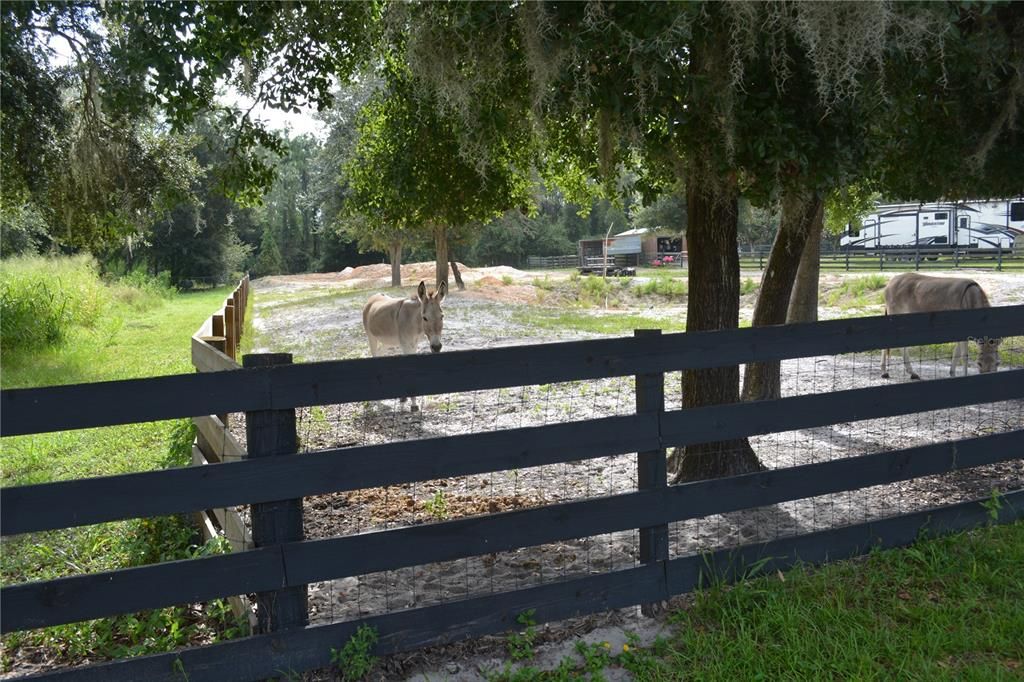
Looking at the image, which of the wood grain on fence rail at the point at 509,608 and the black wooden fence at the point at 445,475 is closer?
the black wooden fence at the point at 445,475

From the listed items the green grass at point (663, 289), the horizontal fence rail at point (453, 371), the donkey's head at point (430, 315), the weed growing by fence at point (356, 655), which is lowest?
the green grass at point (663, 289)

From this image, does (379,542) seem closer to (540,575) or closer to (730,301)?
(540,575)

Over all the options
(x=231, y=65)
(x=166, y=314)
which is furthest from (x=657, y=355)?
(x=166, y=314)

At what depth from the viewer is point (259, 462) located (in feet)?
11.0

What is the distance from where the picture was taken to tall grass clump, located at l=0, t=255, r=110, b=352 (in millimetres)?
15758

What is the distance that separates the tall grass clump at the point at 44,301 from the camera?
15758mm

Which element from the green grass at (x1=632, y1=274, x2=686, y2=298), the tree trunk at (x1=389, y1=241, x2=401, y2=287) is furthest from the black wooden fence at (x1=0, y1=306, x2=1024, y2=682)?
the tree trunk at (x1=389, y1=241, x2=401, y2=287)

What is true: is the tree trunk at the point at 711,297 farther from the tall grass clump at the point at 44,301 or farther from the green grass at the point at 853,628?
the tall grass clump at the point at 44,301

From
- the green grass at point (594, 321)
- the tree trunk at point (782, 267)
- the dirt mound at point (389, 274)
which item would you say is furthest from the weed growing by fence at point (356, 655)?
the dirt mound at point (389, 274)

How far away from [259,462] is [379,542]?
24.5 inches

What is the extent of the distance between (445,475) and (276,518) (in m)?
0.72

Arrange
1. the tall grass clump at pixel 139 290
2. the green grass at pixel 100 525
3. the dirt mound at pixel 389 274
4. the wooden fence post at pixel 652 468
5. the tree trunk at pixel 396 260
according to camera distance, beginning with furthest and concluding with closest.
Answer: the dirt mound at pixel 389 274 → the tree trunk at pixel 396 260 → the tall grass clump at pixel 139 290 → the green grass at pixel 100 525 → the wooden fence post at pixel 652 468

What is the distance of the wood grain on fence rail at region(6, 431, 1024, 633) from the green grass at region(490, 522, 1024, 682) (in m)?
0.45

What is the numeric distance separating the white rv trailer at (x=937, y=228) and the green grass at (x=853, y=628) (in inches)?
1258
